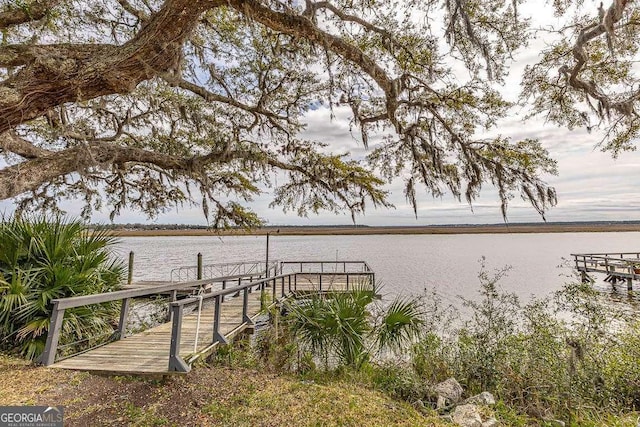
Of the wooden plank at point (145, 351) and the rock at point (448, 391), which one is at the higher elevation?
the wooden plank at point (145, 351)

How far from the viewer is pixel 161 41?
4.23 meters

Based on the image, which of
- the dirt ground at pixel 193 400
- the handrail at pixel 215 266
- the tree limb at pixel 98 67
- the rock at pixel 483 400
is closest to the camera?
the dirt ground at pixel 193 400

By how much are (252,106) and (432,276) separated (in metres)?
18.4

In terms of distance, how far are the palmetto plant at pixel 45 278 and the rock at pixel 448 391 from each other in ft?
17.7

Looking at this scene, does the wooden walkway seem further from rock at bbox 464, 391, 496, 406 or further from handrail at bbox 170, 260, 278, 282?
handrail at bbox 170, 260, 278, 282

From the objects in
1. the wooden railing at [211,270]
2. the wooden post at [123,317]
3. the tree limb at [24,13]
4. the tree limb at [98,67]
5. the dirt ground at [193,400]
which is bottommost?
the wooden railing at [211,270]

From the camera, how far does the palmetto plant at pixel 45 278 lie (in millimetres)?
4711

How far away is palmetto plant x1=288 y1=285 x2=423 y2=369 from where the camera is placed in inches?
203

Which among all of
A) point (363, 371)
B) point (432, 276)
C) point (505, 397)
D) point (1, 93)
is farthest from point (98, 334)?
point (432, 276)

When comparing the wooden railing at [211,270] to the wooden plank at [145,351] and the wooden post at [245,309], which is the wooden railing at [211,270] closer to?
the wooden post at [245,309]

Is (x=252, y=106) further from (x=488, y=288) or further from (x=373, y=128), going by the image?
(x=488, y=288)

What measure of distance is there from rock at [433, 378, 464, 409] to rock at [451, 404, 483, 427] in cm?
39

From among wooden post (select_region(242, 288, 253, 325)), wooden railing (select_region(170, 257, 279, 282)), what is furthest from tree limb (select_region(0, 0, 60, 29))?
wooden railing (select_region(170, 257, 279, 282))

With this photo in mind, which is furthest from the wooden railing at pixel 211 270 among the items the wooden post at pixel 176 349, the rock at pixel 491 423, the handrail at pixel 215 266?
the rock at pixel 491 423
